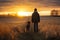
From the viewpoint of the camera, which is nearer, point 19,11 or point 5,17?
point 5,17

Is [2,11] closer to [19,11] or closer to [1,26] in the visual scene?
[19,11]

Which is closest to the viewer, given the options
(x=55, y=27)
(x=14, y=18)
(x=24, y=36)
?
(x=24, y=36)

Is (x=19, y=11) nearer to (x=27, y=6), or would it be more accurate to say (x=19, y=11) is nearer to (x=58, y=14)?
(x=27, y=6)

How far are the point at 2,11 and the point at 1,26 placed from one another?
1.46 metres

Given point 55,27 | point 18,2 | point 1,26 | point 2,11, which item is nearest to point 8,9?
point 2,11

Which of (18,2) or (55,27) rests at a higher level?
(18,2)

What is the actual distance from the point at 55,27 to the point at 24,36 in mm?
2638

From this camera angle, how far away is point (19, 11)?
850 cm

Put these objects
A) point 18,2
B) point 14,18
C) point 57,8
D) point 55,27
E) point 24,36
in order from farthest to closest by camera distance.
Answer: point 18,2, point 57,8, point 14,18, point 55,27, point 24,36

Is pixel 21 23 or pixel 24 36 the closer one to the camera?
pixel 24 36

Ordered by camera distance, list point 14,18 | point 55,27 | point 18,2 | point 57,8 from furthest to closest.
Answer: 1. point 18,2
2. point 57,8
3. point 14,18
4. point 55,27

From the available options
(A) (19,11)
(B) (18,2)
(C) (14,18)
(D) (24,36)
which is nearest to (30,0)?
(B) (18,2)

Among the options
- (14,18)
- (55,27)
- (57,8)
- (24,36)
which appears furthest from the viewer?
(57,8)

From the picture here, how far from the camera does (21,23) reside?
23.6 feet
